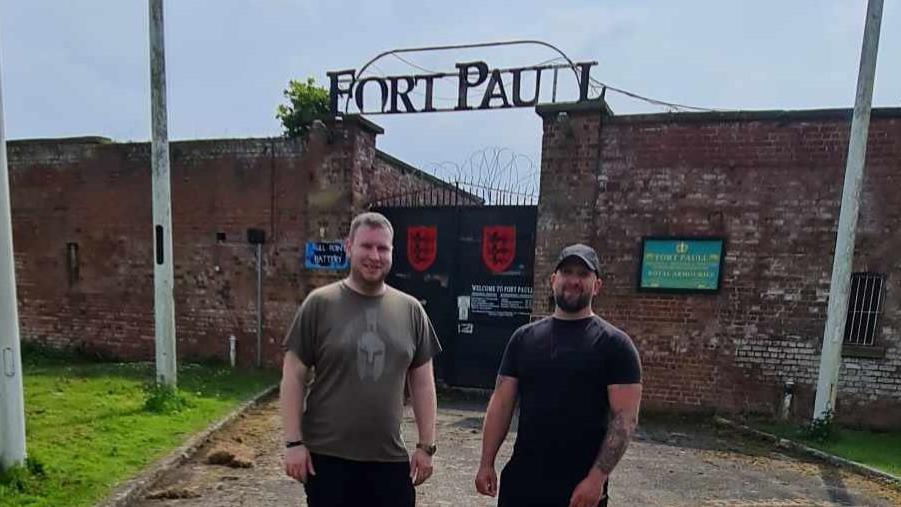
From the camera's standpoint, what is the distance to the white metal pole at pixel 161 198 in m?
5.57

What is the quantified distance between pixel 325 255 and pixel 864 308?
21.5 ft

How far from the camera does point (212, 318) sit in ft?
26.5

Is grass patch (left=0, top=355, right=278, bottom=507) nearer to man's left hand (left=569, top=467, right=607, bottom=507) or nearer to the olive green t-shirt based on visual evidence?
the olive green t-shirt

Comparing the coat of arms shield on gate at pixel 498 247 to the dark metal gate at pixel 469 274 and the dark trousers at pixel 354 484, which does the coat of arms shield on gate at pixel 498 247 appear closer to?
the dark metal gate at pixel 469 274

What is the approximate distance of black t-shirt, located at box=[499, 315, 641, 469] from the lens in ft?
7.53

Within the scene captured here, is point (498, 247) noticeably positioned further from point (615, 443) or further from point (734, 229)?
point (615, 443)

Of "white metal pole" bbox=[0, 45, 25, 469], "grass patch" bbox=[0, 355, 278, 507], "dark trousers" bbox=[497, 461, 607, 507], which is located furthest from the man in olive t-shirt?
"white metal pole" bbox=[0, 45, 25, 469]

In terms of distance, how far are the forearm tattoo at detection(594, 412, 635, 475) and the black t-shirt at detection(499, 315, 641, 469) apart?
6 centimetres

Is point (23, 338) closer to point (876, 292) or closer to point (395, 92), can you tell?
point (395, 92)

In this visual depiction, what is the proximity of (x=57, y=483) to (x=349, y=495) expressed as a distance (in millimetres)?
2645

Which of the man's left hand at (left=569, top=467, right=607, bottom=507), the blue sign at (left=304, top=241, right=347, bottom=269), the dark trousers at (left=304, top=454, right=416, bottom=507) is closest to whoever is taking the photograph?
the man's left hand at (left=569, top=467, right=607, bottom=507)

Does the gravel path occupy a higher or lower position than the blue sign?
lower

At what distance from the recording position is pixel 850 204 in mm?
5465

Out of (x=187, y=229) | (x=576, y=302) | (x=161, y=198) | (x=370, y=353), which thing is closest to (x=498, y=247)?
(x=161, y=198)
